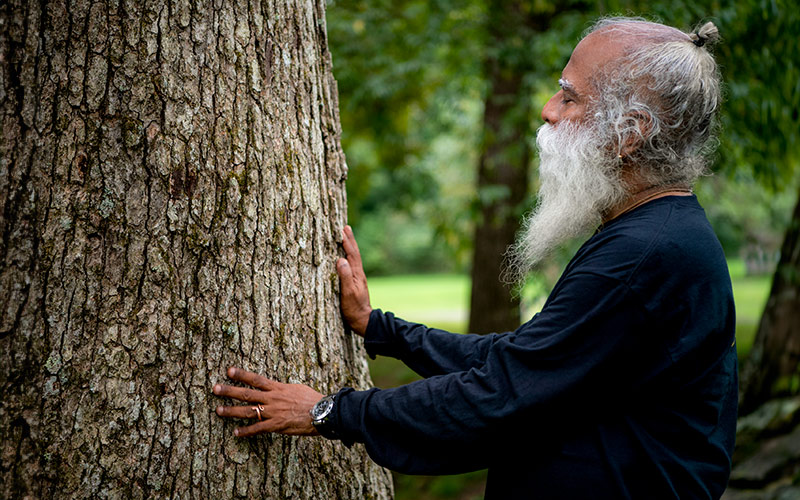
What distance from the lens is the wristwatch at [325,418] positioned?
69.1 inches

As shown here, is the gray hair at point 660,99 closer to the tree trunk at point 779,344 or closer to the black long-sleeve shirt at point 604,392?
the black long-sleeve shirt at point 604,392

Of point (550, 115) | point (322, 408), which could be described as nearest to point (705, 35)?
point (550, 115)

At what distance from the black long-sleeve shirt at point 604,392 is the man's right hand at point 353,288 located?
1.57 feet

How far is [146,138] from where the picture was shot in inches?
68.6

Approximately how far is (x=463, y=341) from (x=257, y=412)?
0.75m

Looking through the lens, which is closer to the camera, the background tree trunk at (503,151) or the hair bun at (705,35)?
the hair bun at (705,35)

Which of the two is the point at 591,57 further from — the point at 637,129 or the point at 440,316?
the point at 440,316

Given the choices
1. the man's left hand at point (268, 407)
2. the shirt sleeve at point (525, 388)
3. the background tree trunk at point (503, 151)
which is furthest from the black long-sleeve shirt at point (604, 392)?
the background tree trunk at point (503, 151)

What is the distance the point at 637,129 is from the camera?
5.85ft

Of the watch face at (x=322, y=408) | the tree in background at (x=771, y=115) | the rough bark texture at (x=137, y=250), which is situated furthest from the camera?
the tree in background at (x=771, y=115)

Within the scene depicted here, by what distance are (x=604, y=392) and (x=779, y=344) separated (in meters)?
5.10

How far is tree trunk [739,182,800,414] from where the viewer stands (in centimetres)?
561

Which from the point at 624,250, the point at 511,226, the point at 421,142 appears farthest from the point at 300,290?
the point at 421,142

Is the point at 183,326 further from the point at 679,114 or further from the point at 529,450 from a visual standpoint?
the point at 679,114
